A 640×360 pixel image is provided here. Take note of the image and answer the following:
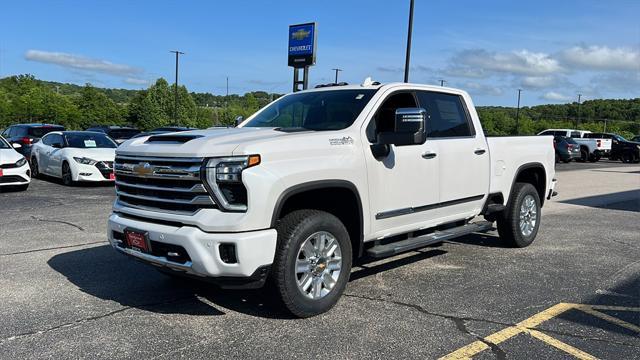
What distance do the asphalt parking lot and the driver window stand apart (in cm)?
150

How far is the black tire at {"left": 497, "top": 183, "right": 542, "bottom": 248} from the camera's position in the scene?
275 inches

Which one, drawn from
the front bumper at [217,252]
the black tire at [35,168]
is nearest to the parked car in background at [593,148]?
the black tire at [35,168]

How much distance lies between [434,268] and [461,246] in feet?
4.48

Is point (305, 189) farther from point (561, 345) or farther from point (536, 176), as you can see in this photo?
point (536, 176)

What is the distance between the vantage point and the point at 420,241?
536cm

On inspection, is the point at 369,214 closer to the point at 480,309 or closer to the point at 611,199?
the point at 480,309

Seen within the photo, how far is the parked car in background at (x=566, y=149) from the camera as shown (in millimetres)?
30484

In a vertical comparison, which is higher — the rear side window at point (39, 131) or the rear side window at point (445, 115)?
the rear side window at point (445, 115)

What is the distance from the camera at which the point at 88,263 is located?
606cm

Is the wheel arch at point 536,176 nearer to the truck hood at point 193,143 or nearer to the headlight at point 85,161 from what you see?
the truck hood at point 193,143

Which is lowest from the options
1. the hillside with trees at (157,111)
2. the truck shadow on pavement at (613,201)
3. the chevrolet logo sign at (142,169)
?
the truck shadow on pavement at (613,201)

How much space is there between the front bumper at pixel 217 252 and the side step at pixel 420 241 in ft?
4.04

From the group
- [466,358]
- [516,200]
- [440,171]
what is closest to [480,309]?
[466,358]

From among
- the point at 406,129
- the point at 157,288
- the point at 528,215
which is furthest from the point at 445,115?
the point at 157,288
